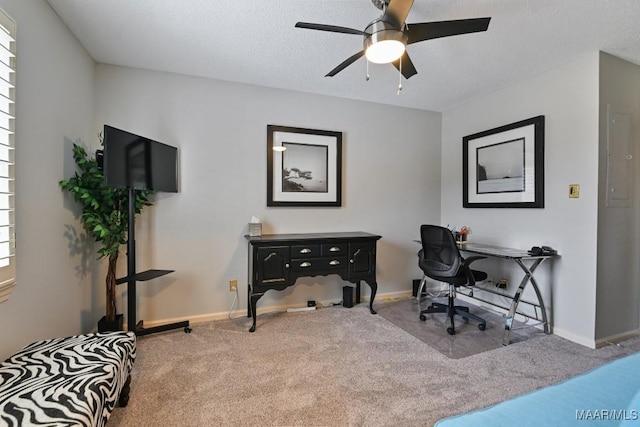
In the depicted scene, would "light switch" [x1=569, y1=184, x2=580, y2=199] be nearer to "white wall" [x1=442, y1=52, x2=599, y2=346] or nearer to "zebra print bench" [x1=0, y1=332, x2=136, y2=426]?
"white wall" [x1=442, y1=52, x2=599, y2=346]

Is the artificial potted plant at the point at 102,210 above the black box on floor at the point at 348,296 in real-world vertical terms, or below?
above

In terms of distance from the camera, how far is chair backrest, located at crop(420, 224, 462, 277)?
8.66ft

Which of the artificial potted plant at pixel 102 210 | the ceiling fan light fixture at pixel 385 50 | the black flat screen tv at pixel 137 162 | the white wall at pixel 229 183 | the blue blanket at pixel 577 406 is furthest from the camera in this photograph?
the white wall at pixel 229 183

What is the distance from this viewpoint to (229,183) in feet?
9.96

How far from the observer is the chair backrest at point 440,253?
264 centimetres

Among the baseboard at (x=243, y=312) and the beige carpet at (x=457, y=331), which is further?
the baseboard at (x=243, y=312)

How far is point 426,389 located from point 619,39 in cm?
292

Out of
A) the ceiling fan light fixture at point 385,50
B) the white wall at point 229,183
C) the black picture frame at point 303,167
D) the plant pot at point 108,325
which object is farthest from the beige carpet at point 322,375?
the ceiling fan light fixture at point 385,50

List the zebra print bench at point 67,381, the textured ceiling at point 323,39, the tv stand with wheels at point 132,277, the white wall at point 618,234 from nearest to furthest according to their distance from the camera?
the zebra print bench at point 67,381, the textured ceiling at point 323,39, the tv stand with wheels at point 132,277, the white wall at point 618,234

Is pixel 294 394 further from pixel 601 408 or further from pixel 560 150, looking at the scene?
pixel 560 150

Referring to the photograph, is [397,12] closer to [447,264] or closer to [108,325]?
[447,264]

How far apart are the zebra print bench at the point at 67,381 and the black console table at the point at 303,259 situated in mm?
1180

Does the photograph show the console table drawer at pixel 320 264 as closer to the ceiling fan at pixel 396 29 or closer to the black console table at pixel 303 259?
the black console table at pixel 303 259

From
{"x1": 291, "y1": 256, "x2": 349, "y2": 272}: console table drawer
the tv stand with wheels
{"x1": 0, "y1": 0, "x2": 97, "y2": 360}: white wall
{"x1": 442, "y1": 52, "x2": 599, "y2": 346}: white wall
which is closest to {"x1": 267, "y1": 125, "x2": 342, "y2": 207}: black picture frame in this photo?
{"x1": 291, "y1": 256, "x2": 349, "y2": 272}: console table drawer
